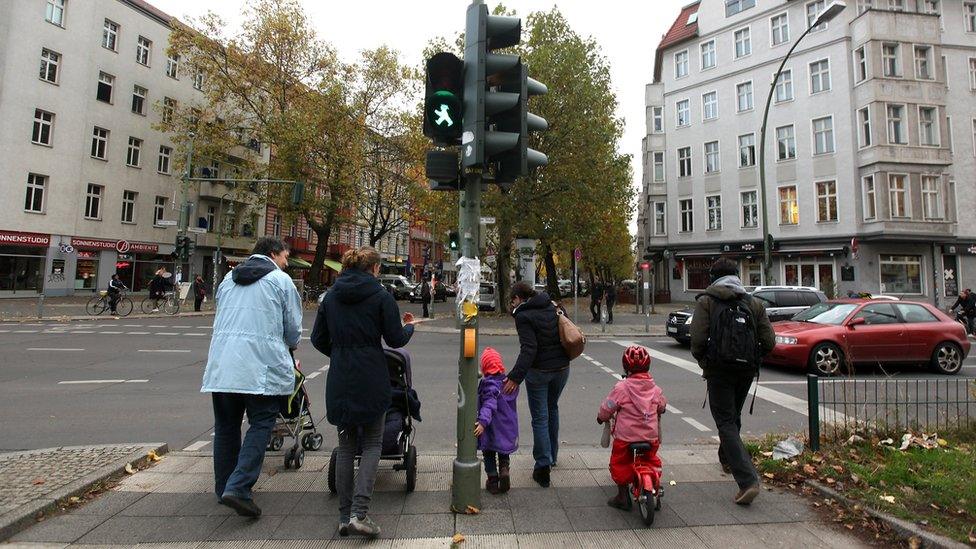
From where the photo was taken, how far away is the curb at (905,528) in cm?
297

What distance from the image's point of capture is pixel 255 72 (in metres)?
29.5

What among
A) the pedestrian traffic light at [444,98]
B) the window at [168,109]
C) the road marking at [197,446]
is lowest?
the road marking at [197,446]

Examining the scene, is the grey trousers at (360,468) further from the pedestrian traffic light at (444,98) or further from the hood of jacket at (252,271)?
the pedestrian traffic light at (444,98)

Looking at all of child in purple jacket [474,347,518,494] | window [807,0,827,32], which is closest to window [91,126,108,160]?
child in purple jacket [474,347,518,494]

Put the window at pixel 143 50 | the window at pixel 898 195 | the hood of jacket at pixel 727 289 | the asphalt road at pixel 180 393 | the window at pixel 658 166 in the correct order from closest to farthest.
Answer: the hood of jacket at pixel 727 289
the asphalt road at pixel 180 393
the window at pixel 898 195
the window at pixel 143 50
the window at pixel 658 166

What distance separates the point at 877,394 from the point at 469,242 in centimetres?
410

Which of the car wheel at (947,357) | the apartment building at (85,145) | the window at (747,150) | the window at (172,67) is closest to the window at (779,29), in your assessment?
the window at (747,150)

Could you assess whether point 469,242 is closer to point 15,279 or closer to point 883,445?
point 883,445

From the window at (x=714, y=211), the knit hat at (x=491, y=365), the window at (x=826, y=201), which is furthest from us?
the window at (x=714, y=211)

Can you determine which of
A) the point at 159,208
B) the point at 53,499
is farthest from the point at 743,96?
the point at 159,208

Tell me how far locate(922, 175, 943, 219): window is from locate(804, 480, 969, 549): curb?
30.9 metres

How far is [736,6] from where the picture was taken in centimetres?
3278

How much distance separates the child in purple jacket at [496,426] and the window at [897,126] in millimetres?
31453

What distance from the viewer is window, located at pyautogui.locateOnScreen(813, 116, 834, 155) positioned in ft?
93.7
